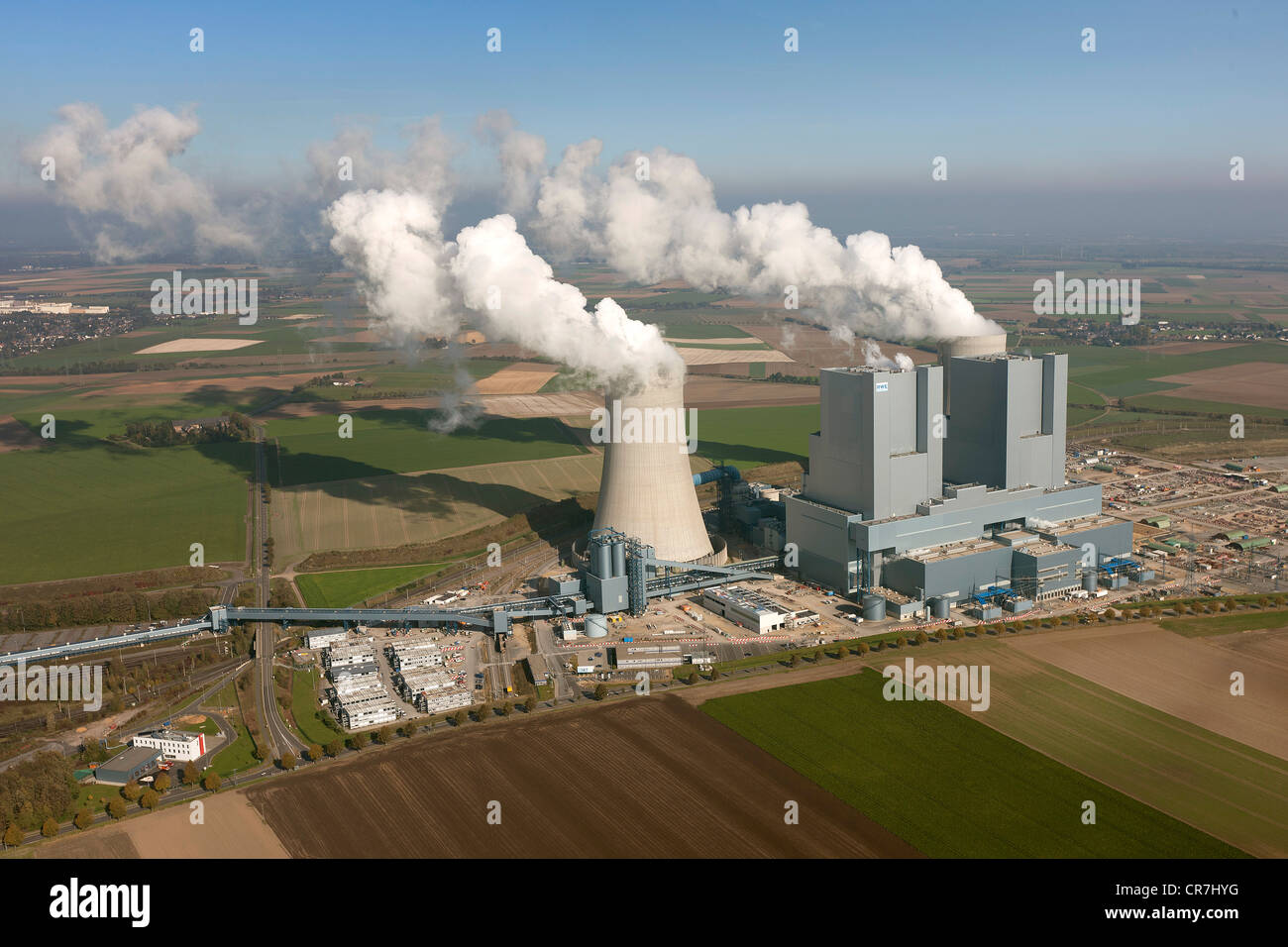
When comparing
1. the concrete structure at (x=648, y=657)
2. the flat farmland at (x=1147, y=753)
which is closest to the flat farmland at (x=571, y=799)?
the concrete structure at (x=648, y=657)

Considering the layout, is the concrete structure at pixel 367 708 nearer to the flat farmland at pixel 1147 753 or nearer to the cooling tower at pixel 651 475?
the cooling tower at pixel 651 475

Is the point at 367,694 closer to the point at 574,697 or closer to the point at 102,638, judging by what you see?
the point at 574,697

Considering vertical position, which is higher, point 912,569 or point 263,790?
point 912,569

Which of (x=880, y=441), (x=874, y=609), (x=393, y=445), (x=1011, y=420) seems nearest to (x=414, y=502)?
(x=393, y=445)

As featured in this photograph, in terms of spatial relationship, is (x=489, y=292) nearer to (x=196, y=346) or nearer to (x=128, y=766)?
(x=128, y=766)
